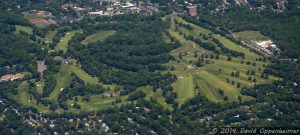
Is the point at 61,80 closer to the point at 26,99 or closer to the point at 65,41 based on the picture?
the point at 26,99

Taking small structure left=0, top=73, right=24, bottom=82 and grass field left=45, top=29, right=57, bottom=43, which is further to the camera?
grass field left=45, top=29, right=57, bottom=43

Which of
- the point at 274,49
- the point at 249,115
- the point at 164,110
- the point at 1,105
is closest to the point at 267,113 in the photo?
the point at 249,115

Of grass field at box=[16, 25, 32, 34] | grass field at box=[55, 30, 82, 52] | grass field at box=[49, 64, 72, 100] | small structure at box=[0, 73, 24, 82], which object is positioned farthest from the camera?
grass field at box=[16, 25, 32, 34]

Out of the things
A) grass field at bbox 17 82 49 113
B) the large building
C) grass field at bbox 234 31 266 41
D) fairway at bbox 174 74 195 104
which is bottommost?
grass field at bbox 17 82 49 113

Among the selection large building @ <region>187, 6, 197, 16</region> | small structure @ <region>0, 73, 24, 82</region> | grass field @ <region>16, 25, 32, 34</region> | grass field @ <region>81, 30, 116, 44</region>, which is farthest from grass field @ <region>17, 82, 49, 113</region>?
large building @ <region>187, 6, 197, 16</region>

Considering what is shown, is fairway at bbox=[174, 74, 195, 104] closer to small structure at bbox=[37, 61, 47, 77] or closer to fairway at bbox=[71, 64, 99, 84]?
fairway at bbox=[71, 64, 99, 84]

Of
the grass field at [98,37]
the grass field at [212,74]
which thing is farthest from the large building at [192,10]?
the grass field at [98,37]
